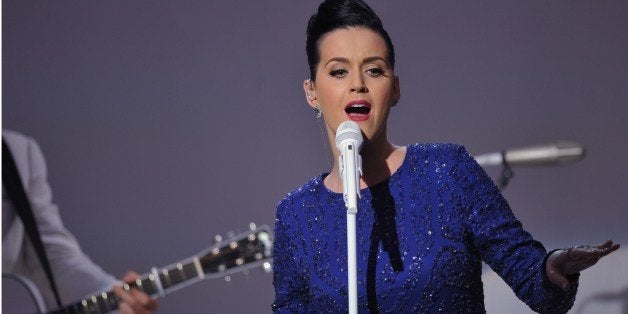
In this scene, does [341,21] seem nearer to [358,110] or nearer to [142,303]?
[358,110]

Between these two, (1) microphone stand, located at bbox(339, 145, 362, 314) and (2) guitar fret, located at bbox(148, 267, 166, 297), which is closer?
(1) microphone stand, located at bbox(339, 145, 362, 314)

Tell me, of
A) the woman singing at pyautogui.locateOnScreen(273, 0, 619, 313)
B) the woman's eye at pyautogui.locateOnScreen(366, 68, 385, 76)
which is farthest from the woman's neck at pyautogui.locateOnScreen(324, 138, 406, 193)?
the woman's eye at pyautogui.locateOnScreen(366, 68, 385, 76)

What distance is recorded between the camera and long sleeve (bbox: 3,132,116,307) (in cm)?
269

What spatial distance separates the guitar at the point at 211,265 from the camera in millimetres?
2385

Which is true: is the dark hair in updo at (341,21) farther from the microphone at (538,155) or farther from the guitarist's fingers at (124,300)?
the guitarist's fingers at (124,300)

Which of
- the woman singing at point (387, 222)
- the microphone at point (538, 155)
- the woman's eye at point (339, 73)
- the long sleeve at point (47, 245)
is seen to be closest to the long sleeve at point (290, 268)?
the woman singing at point (387, 222)

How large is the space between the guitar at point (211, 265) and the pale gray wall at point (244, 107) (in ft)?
0.13

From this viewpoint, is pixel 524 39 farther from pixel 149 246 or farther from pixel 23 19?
pixel 23 19

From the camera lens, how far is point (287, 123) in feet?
8.07

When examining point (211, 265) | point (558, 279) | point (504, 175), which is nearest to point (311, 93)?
point (558, 279)

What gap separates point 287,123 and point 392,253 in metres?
1.10

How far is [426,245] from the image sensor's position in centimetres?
140

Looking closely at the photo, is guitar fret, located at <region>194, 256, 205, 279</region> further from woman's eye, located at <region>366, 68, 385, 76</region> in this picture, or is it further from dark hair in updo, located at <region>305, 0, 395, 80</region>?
woman's eye, located at <region>366, 68, 385, 76</region>

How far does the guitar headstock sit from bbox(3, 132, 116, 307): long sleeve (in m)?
0.46
